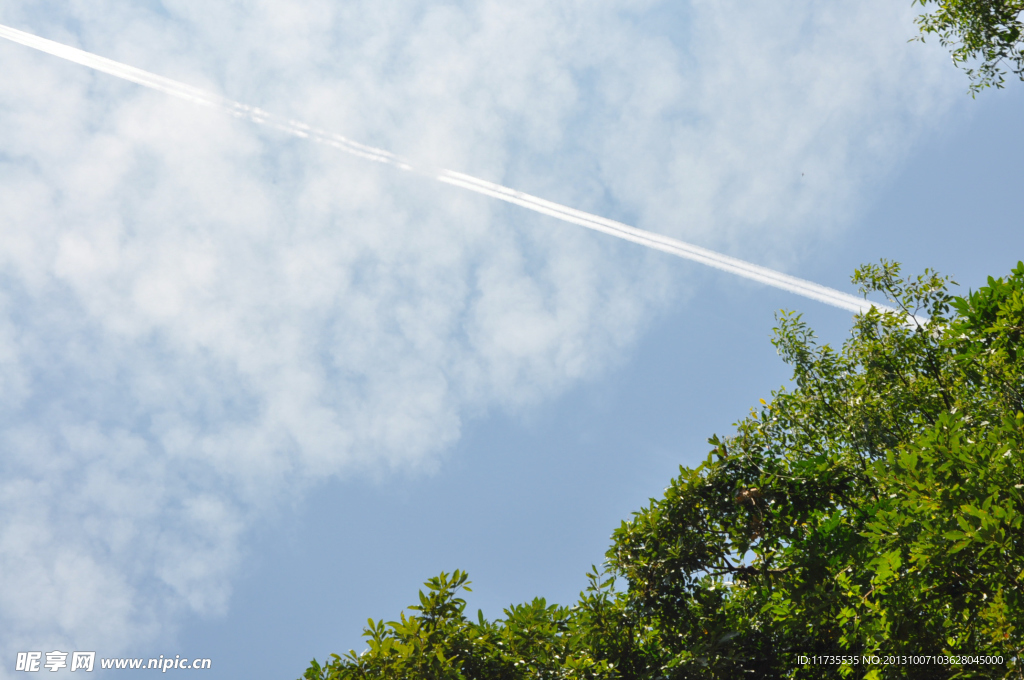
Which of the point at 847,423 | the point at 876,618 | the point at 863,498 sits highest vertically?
the point at 847,423

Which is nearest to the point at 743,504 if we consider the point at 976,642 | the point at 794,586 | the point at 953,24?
the point at 794,586

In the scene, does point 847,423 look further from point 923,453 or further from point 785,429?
point 923,453

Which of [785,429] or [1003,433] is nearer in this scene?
[1003,433]

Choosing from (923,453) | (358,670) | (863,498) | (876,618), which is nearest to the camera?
(923,453)

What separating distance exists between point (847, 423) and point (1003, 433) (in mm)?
6022

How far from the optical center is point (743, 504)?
48.8 feet

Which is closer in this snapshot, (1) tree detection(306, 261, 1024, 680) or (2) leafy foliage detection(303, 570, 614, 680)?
(1) tree detection(306, 261, 1024, 680)

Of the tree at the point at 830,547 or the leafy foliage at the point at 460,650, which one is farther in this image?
the leafy foliage at the point at 460,650

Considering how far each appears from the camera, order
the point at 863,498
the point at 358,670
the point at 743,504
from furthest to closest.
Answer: the point at 743,504 → the point at 863,498 → the point at 358,670

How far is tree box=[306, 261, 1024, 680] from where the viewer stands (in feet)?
27.8

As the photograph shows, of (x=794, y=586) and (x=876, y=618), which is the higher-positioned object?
(x=794, y=586)

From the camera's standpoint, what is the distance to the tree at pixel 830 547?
8477 millimetres

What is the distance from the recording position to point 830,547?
43.1 ft

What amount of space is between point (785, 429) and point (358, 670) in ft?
39.5
